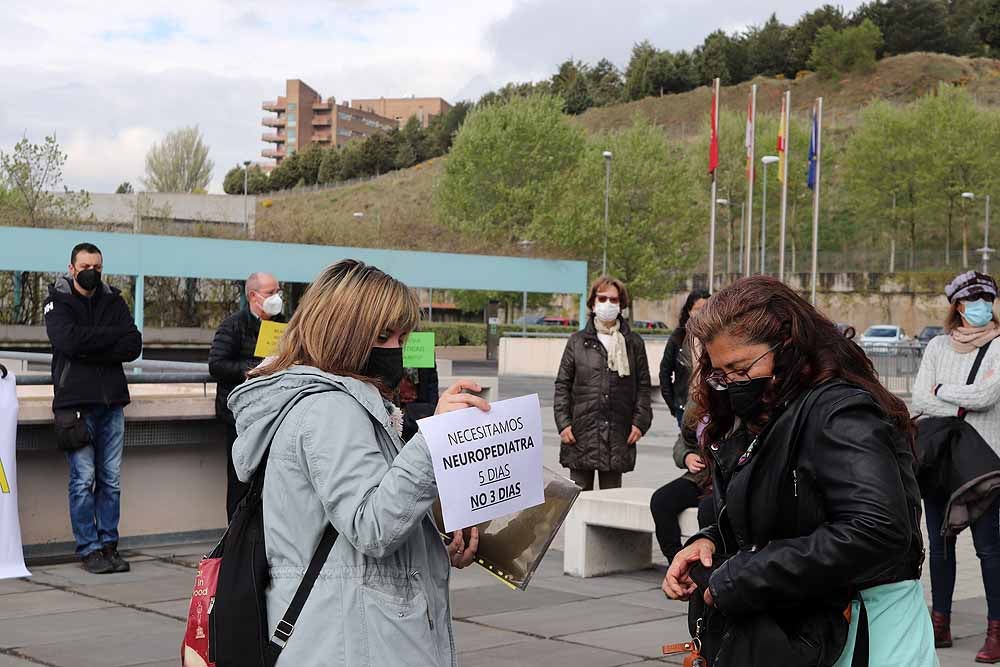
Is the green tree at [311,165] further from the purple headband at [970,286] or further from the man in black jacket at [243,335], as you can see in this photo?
the purple headband at [970,286]

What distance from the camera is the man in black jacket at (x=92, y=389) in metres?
8.41

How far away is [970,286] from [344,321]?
15.0ft

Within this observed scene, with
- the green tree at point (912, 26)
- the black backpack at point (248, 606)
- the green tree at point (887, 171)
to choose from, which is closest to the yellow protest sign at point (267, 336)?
the black backpack at point (248, 606)

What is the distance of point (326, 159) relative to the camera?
6029 inches

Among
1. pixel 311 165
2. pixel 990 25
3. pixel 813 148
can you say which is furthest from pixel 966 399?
pixel 311 165

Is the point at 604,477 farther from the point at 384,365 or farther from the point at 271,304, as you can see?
the point at 384,365

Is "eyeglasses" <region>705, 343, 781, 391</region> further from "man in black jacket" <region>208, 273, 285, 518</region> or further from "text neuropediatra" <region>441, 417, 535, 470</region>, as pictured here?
"man in black jacket" <region>208, 273, 285, 518</region>

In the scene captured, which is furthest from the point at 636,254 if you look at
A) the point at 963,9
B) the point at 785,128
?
the point at 963,9

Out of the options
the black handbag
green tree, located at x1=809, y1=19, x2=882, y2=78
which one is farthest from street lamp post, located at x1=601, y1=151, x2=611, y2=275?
green tree, located at x1=809, y1=19, x2=882, y2=78

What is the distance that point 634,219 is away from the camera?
6197cm

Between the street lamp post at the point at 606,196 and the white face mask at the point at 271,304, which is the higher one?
the street lamp post at the point at 606,196

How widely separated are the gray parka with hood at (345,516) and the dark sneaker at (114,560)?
5998 millimetres

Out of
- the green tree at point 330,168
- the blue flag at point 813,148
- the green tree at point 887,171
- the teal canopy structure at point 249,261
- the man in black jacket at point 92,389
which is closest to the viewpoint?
the man in black jacket at point 92,389

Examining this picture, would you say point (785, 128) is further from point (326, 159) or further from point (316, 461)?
point (326, 159)
